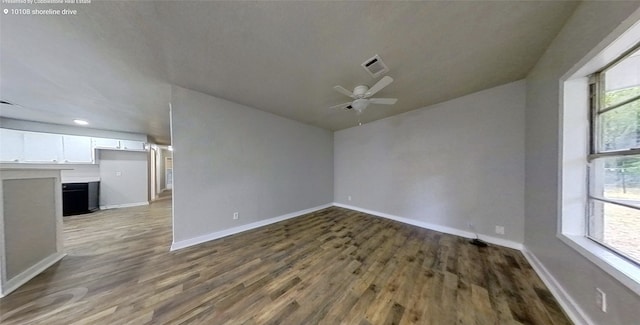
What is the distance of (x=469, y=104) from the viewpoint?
2902 mm

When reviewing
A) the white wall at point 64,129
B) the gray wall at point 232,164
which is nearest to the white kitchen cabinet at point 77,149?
the white wall at point 64,129

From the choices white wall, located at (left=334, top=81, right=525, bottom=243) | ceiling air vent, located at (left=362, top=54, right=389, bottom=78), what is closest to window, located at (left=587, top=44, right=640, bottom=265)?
white wall, located at (left=334, top=81, right=525, bottom=243)

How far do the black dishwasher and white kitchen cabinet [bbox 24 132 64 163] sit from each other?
2.39 feet

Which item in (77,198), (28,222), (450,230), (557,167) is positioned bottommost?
(450,230)

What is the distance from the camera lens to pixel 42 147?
4.23 m

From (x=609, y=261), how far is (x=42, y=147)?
30.3ft

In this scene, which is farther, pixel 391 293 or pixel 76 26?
pixel 391 293

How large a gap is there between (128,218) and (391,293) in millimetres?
5733

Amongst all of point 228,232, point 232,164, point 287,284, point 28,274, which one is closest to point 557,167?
point 287,284

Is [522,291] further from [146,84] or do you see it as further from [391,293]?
[146,84]

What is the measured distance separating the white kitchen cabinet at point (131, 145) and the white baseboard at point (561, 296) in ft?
29.3

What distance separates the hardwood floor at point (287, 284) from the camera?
141 cm

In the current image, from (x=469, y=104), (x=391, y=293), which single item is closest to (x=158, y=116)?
(x=391, y=293)

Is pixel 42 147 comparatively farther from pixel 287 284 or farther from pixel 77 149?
pixel 287 284
